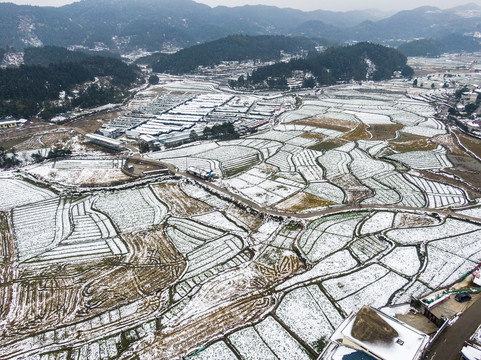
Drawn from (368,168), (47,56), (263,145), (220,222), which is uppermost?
(47,56)

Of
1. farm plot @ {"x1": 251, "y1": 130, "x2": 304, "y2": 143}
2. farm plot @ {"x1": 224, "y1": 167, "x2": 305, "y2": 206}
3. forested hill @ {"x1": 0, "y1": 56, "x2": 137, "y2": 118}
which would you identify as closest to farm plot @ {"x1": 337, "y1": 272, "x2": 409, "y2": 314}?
farm plot @ {"x1": 224, "y1": 167, "x2": 305, "y2": 206}

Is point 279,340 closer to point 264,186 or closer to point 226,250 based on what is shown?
point 226,250

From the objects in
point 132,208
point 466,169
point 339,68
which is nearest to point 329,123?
point 466,169

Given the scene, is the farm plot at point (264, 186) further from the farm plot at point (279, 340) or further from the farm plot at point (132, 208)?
the farm plot at point (279, 340)

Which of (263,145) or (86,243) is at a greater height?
(263,145)

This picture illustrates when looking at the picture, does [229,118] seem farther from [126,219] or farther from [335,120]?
[126,219]

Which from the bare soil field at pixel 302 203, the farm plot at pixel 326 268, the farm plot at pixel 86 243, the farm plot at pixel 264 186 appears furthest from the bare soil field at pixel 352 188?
the farm plot at pixel 86 243

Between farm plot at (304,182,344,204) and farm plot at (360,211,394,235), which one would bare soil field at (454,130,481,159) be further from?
farm plot at (360,211,394,235)
